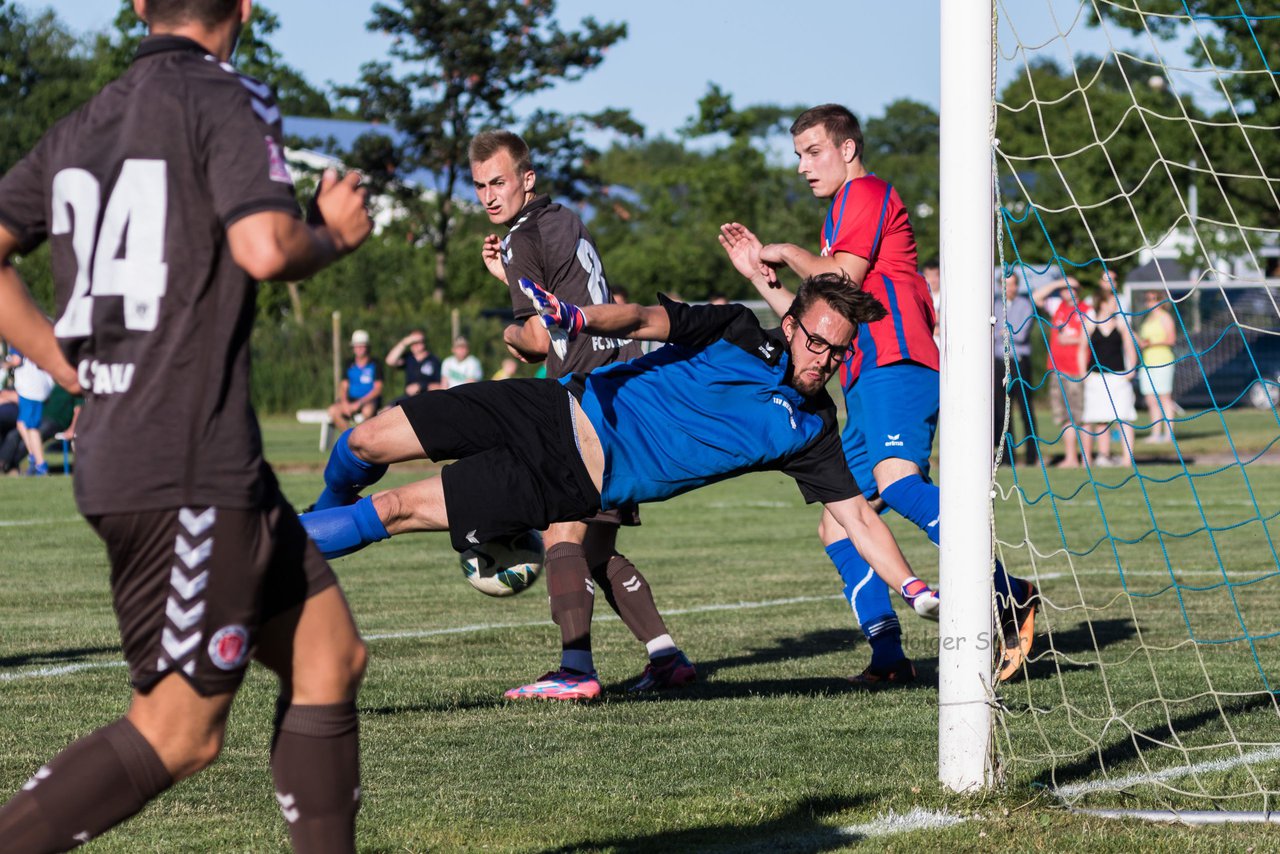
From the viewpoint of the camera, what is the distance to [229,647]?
281 cm

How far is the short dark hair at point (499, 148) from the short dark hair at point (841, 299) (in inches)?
60.7

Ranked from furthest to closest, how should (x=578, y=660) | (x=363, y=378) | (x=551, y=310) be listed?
(x=363, y=378) → (x=578, y=660) → (x=551, y=310)

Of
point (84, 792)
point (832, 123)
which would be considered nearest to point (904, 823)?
point (84, 792)

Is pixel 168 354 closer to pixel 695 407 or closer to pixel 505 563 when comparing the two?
pixel 695 407

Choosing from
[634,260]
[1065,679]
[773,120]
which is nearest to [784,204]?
[634,260]

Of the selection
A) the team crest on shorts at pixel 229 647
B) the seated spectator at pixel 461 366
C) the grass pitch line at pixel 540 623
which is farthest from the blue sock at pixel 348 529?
the seated spectator at pixel 461 366

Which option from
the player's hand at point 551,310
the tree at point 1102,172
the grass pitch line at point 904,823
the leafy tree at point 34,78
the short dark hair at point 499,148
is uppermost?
the leafy tree at point 34,78

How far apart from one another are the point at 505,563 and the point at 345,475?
633 mm

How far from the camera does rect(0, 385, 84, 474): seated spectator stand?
66.4 feet

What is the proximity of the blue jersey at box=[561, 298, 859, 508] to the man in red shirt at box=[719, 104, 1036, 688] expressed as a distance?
22.5 inches

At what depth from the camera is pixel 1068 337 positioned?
18.9 metres

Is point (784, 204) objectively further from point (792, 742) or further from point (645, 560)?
point (792, 742)

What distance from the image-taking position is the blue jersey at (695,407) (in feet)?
18.2

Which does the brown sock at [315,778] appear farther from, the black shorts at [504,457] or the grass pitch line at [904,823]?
the black shorts at [504,457]
